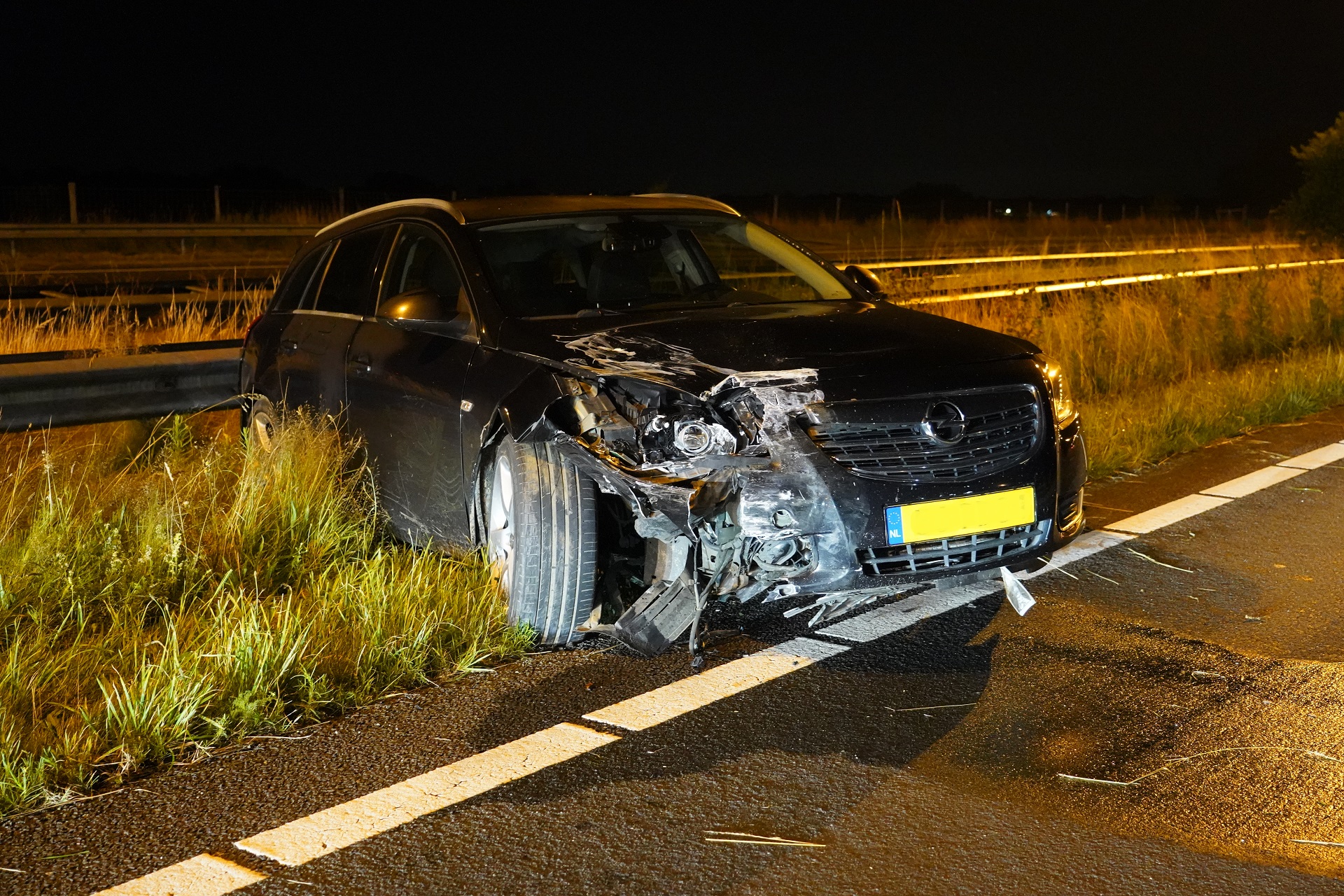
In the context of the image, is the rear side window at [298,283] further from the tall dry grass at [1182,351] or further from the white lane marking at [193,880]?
the tall dry grass at [1182,351]

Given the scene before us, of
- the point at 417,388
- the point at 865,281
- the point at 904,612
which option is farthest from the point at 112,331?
the point at 904,612

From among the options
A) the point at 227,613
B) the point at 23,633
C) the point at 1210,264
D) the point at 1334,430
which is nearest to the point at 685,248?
the point at 227,613

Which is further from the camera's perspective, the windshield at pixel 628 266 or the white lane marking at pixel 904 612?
the windshield at pixel 628 266

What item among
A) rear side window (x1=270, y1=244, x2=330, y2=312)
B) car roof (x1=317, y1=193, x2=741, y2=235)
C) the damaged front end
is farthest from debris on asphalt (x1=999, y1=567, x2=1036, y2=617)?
rear side window (x1=270, y1=244, x2=330, y2=312)

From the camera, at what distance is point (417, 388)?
505 centimetres

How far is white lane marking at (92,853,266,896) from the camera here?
284 centimetres

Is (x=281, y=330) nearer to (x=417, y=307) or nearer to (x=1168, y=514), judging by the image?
(x=417, y=307)

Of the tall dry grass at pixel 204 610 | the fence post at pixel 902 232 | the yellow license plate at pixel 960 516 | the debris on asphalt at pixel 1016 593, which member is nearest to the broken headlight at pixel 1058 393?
the yellow license plate at pixel 960 516

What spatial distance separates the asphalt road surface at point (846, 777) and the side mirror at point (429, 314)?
4.15 feet

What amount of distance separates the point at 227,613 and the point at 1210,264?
16352 millimetres

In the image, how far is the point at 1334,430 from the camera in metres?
8.68

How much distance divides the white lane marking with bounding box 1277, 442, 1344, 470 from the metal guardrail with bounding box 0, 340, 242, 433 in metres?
5.73

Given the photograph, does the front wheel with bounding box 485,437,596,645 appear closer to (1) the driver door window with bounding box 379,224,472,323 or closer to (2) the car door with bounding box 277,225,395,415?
(1) the driver door window with bounding box 379,224,472,323

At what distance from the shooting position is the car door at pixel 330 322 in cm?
571
